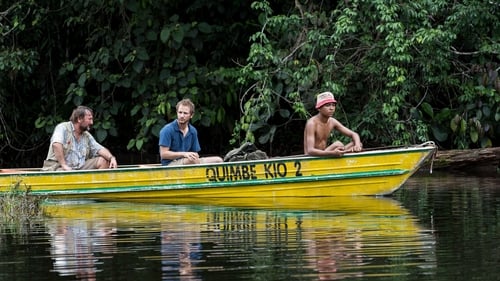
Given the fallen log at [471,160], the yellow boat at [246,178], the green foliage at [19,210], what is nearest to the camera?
the green foliage at [19,210]

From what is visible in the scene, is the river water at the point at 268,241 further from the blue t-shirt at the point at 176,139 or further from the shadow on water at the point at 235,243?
the blue t-shirt at the point at 176,139

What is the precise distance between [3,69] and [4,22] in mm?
1013

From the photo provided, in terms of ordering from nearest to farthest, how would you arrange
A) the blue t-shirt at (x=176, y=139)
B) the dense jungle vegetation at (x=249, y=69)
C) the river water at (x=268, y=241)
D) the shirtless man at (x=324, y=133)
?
the river water at (x=268, y=241) → the shirtless man at (x=324, y=133) → the blue t-shirt at (x=176, y=139) → the dense jungle vegetation at (x=249, y=69)

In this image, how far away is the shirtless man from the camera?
1320 cm

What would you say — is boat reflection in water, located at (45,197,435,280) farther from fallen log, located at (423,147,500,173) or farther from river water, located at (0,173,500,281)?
fallen log, located at (423,147,500,173)

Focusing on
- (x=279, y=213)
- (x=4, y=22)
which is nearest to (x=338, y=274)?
(x=279, y=213)

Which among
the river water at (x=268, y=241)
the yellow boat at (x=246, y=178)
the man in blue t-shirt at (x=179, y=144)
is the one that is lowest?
the river water at (x=268, y=241)

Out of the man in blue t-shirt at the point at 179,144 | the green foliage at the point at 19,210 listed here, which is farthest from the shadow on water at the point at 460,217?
the green foliage at the point at 19,210

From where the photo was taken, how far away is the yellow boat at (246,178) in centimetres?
1332

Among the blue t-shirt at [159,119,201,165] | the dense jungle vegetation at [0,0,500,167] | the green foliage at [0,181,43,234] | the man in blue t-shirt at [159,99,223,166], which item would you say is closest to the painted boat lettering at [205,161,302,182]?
the man in blue t-shirt at [159,99,223,166]

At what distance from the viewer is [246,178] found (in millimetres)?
13648

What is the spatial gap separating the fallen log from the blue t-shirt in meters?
4.70

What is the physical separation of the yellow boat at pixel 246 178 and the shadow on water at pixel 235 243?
2.02 feet

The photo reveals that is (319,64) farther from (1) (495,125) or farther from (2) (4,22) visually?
(2) (4,22)
